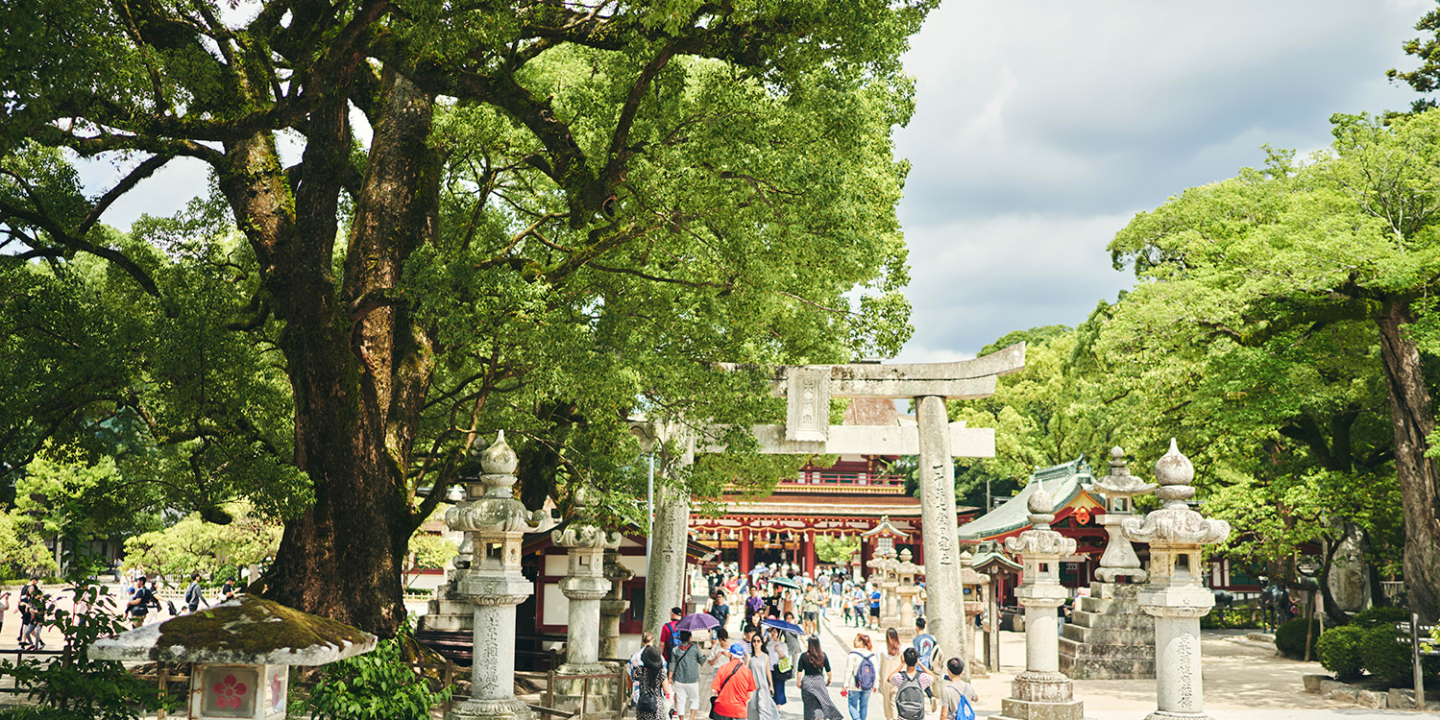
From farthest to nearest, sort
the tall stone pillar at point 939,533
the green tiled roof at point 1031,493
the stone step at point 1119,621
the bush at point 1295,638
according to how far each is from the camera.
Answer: the green tiled roof at point 1031,493 < the bush at point 1295,638 < the stone step at point 1119,621 < the tall stone pillar at point 939,533

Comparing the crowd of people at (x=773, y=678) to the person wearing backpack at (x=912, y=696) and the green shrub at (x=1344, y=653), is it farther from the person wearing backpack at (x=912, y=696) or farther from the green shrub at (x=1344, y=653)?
the green shrub at (x=1344, y=653)

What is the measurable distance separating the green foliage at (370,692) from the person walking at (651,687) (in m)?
2.91

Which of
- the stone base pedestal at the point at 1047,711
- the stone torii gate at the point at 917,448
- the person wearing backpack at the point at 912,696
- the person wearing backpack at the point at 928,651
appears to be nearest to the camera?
the person wearing backpack at the point at 912,696

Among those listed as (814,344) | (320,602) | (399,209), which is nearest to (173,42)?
(399,209)

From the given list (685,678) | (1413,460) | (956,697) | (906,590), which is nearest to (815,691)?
(685,678)

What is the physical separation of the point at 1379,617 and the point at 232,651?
1998 cm

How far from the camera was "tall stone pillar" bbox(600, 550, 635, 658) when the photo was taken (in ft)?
57.6

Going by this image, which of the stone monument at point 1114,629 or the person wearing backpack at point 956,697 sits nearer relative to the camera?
the person wearing backpack at point 956,697

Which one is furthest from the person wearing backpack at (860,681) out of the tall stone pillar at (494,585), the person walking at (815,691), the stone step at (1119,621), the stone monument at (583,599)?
the stone step at (1119,621)

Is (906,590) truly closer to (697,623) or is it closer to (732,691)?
(697,623)

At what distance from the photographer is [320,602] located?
1184 cm

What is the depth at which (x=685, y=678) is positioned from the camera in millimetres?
12086

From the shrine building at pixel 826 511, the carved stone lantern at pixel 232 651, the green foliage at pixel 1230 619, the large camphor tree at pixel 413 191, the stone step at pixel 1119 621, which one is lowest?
the green foliage at pixel 1230 619

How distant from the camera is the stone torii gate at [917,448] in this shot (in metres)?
18.1
